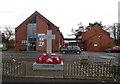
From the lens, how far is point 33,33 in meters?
33.1

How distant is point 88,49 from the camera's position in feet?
121

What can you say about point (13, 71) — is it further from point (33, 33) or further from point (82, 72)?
point (33, 33)

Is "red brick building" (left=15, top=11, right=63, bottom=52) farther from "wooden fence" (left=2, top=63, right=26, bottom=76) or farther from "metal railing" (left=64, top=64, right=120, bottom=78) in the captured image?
"metal railing" (left=64, top=64, right=120, bottom=78)

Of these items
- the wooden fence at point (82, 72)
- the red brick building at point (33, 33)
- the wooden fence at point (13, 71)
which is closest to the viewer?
the wooden fence at point (82, 72)

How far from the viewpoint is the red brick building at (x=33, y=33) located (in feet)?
106

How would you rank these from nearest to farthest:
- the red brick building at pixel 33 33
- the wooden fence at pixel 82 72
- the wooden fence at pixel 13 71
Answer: the wooden fence at pixel 82 72 → the wooden fence at pixel 13 71 → the red brick building at pixel 33 33

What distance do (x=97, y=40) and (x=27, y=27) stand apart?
19.9m

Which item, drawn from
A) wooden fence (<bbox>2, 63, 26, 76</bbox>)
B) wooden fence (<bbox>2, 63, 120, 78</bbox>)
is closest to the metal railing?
wooden fence (<bbox>2, 63, 120, 78</bbox>)

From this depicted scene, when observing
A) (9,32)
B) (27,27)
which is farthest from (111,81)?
(9,32)

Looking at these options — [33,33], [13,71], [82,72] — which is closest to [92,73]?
[82,72]

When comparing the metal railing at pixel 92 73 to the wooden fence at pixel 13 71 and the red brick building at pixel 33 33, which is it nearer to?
the wooden fence at pixel 13 71

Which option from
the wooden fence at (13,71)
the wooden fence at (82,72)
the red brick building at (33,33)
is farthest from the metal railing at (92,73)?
the red brick building at (33,33)

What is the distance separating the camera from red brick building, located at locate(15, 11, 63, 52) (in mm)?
32181

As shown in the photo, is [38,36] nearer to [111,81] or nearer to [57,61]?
[57,61]
